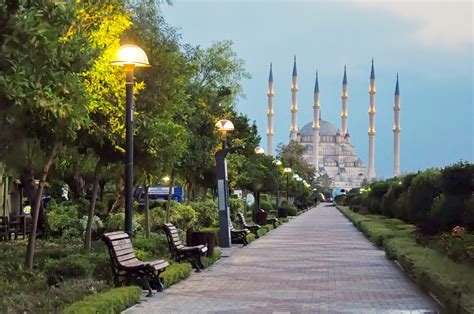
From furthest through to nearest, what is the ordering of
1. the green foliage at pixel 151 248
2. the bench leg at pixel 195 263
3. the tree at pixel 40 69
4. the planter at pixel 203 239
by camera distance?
the planter at pixel 203 239 < the bench leg at pixel 195 263 < the green foliage at pixel 151 248 < the tree at pixel 40 69

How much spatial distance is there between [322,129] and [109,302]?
17374cm

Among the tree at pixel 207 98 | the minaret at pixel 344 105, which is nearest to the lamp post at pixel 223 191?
the tree at pixel 207 98

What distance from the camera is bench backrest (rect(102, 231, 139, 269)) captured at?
34.3 feet

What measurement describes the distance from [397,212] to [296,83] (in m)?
145

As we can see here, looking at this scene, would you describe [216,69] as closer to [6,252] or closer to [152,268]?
[6,252]

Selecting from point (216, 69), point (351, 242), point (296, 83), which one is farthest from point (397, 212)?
point (296, 83)

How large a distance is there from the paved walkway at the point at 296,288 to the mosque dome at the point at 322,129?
522 feet

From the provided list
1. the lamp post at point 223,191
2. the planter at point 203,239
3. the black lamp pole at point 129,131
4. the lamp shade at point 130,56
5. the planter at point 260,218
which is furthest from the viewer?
the planter at point 260,218

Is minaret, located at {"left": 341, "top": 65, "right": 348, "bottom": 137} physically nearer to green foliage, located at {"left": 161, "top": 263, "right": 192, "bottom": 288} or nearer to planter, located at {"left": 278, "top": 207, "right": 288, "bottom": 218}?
planter, located at {"left": 278, "top": 207, "right": 288, "bottom": 218}

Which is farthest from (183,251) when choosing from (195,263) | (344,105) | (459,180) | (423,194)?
(344,105)

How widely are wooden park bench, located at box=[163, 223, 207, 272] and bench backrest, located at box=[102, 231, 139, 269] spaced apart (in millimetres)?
2947

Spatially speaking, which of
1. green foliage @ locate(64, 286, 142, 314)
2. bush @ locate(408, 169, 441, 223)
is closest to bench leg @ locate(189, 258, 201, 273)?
green foliage @ locate(64, 286, 142, 314)

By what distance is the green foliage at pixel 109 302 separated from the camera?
7742mm

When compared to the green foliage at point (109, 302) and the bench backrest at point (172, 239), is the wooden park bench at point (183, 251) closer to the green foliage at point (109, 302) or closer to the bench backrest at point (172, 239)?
the bench backrest at point (172, 239)
